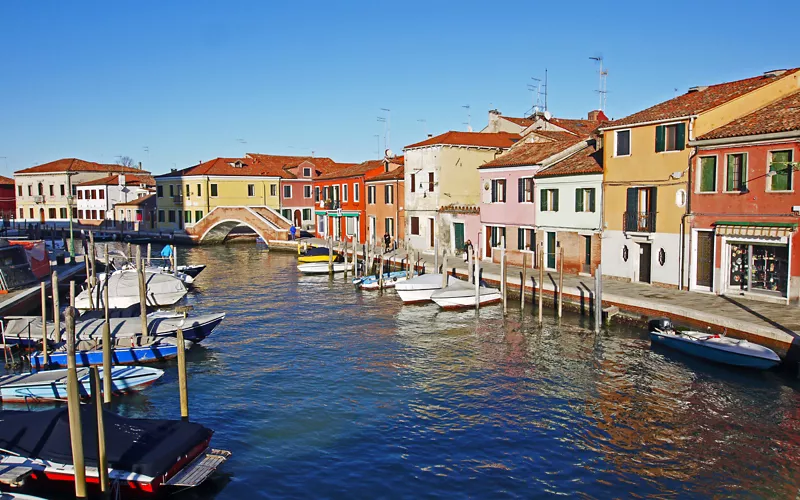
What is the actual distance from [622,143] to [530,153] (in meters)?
7.92

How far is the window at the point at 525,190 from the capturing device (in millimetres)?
31531

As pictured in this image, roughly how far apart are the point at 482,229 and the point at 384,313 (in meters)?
11.1

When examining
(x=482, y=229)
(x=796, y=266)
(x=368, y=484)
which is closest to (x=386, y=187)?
(x=482, y=229)

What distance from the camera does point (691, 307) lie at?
20406mm

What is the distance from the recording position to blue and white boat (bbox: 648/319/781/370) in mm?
16234

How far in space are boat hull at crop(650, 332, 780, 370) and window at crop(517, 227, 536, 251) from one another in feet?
41.0

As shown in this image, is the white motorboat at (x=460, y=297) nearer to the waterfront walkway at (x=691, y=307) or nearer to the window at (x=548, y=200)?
the waterfront walkway at (x=691, y=307)

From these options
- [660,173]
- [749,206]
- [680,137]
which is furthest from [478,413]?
[680,137]

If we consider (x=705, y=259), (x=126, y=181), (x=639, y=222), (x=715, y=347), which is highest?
(x=126, y=181)

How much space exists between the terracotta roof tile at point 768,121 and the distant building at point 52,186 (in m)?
72.4

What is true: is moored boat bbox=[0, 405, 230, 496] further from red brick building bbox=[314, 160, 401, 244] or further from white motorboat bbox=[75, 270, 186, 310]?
red brick building bbox=[314, 160, 401, 244]

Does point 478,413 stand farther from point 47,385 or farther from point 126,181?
point 126,181

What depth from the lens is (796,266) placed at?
19828 mm

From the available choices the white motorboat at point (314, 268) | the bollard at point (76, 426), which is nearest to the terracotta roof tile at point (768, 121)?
the bollard at point (76, 426)
